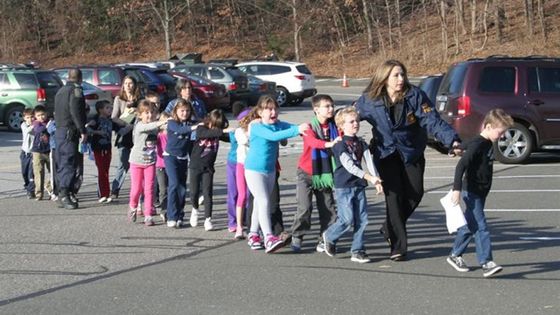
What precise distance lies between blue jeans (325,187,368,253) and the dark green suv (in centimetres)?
1890

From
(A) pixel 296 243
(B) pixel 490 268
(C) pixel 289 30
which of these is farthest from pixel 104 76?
(C) pixel 289 30

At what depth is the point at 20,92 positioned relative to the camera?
89.6 feet

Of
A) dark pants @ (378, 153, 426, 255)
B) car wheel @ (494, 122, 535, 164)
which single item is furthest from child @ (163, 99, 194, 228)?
car wheel @ (494, 122, 535, 164)

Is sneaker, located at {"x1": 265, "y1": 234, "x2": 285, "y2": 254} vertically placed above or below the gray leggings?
below

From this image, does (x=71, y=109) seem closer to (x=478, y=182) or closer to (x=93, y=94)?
(x=478, y=182)

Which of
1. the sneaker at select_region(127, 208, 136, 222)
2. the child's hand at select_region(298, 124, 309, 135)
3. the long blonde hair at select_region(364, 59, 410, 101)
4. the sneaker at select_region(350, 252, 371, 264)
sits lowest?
the sneaker at select_region(350, 252, 371, 264)

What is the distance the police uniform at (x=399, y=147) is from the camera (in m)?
8.99

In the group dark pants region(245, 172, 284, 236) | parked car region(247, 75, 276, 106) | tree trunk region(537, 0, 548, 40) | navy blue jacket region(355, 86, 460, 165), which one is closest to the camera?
navy blue jacket region(355, 86, 460, 165)

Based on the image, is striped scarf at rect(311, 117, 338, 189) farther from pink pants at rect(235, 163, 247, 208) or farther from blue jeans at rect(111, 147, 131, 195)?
blue jeans at rect(111, 147, 131, 195)

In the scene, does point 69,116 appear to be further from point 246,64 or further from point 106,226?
point 246,64

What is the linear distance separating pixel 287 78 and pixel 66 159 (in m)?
23.7

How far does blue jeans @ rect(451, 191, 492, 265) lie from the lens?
835 cm

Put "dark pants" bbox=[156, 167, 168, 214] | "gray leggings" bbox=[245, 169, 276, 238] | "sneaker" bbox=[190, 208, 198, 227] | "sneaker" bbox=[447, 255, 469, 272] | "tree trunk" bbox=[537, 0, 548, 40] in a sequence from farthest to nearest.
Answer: "tree trunk" bbox=[537, 0, 548, 40] < "dark pants" bbox=[156, 167, 168, 214] < "sneaker" bbox=[190, 208, 198, 227] < "gray leggings" bbox=[245, 169, 276, 238] < "sneaker" bbox=[447, 255, 469, 272]

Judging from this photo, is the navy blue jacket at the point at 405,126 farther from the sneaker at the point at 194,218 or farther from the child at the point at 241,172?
the sneaker at the point at 194,218
